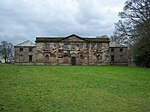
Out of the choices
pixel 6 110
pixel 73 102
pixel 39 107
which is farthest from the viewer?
pixel 73 102

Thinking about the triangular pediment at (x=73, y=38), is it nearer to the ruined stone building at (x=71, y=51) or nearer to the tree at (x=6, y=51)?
the ruined stone building at (x=71, y=51)

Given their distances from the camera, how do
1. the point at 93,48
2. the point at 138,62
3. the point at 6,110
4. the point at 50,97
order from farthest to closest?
the point at 93,48 < the point at 138,62 < the point at 50,97 < the point at 6,110

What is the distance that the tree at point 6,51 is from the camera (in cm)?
8625

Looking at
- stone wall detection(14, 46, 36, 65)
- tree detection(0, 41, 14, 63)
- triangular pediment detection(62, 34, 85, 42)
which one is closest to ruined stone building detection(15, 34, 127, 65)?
triangular pediment detection(62, 34, 85, 42)

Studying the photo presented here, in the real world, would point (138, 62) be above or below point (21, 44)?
below

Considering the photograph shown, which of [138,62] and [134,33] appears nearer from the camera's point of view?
[134,33]

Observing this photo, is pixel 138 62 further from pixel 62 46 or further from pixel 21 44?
pixel 21 44

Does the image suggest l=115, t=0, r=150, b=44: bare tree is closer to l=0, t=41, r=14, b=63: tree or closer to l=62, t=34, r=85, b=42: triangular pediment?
l=62, t=34, r=85, b=42: triangular pediment

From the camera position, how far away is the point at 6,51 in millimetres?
88188

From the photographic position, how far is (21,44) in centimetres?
6512

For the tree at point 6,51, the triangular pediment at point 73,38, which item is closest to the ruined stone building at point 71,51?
the triangular pediment at point 73,38

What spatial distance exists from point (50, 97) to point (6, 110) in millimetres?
3711

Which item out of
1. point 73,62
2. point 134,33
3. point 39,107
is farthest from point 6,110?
point 73,62

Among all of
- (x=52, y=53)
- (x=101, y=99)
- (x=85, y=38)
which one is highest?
(x=85, y=38)
